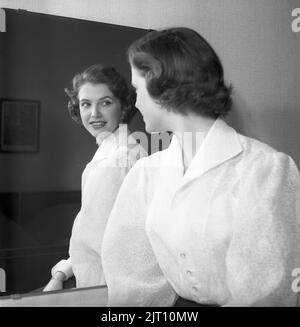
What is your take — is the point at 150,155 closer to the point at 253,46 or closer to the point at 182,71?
the point at 182,71

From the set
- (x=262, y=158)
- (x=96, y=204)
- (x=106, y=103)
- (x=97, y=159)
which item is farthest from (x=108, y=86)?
(x=262, y=158)

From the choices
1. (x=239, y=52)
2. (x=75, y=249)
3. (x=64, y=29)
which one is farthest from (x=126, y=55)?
(x=75, y=249)

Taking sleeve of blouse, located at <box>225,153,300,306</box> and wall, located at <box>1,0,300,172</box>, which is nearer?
sleeve of blouse, located at <box>225,153,300,306</box>

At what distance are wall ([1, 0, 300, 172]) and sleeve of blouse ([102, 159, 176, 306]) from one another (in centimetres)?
31

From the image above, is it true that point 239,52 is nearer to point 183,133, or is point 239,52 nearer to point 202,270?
point 183,133

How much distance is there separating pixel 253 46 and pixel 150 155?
0.37m

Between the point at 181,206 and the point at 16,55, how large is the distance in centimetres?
51

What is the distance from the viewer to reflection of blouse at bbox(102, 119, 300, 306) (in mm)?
923

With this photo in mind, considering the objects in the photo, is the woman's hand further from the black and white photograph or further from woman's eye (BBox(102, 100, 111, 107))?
woman's eye (BBox(102, 100, 111, 107))

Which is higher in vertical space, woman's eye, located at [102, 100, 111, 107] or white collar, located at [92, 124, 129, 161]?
woman's eye, located at [102, 100, 111, 107]

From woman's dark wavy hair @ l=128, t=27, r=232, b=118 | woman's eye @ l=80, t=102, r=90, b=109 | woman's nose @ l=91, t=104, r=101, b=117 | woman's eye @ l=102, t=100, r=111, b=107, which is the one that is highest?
woman's dark wavy hair @ l=128, t=27, r=232, b=118

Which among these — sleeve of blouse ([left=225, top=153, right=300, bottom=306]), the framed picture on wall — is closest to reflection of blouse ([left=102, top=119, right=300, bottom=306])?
sleeve of blouse ([left=225, top=153, right=300, bottom=306])

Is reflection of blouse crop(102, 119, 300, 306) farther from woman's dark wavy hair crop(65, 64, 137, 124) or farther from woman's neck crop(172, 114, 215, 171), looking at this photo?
woman's dark wavy hair crop(65, 64, 137, 124)

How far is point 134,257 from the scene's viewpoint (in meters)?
1.05
